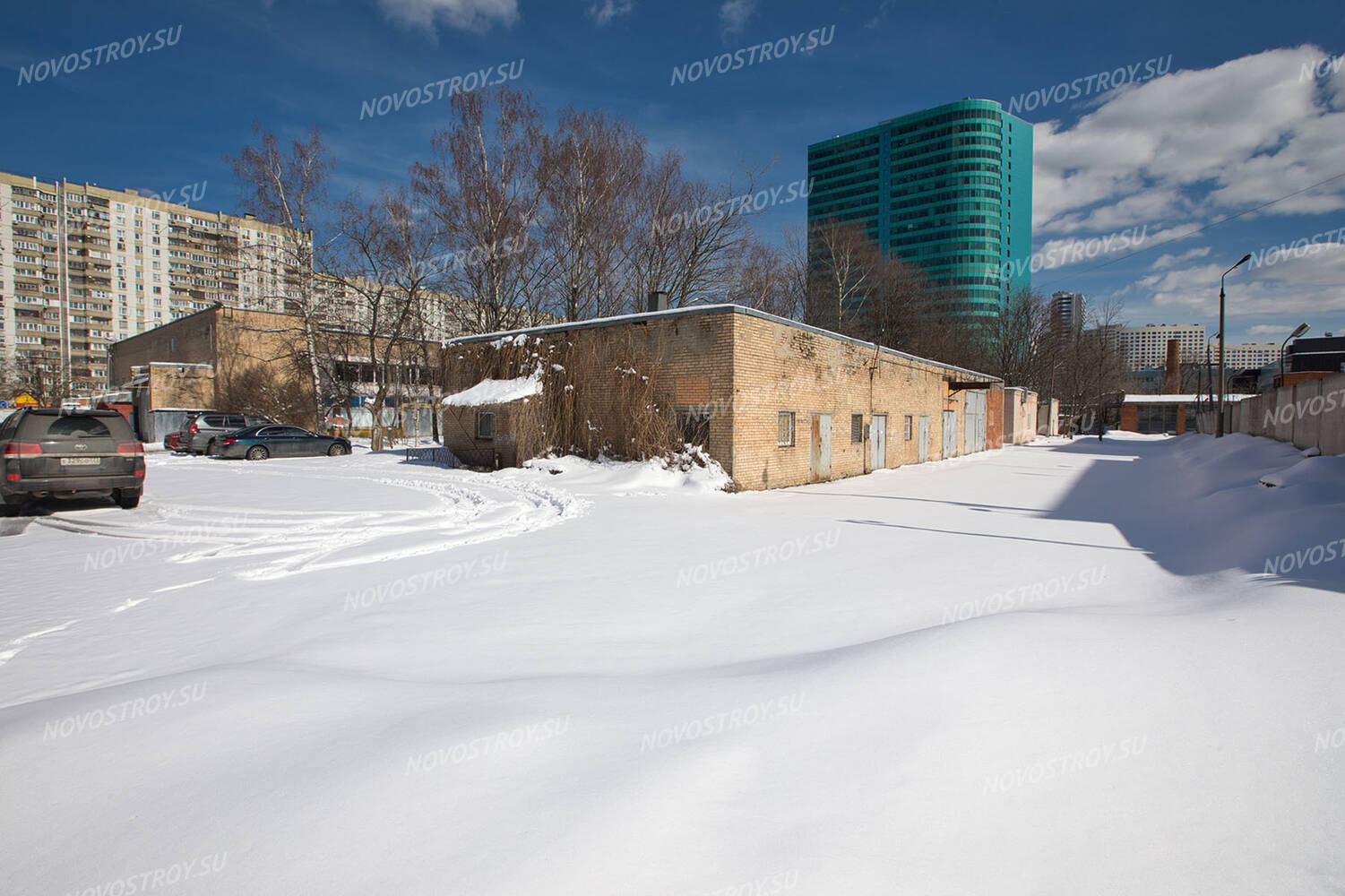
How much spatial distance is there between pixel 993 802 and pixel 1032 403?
48.1 m

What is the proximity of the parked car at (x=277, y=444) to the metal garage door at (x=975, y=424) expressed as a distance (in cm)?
2671

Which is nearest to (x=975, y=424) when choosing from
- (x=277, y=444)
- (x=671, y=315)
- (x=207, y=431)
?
(x=671, y=315)

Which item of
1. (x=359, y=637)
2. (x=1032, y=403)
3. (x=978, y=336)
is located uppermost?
(x=978, y=336)

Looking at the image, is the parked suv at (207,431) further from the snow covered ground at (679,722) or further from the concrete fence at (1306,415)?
the concrete fence at (1306,415)

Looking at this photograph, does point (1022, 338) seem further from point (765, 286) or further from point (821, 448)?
point (821, 448)

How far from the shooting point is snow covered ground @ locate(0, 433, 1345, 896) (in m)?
2.16

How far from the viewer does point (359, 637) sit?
15.0 ft

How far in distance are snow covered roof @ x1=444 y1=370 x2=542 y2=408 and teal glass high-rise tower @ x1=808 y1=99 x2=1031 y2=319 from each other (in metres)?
89.5

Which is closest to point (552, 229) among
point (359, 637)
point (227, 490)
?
point (227, 490)

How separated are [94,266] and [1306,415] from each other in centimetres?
10782

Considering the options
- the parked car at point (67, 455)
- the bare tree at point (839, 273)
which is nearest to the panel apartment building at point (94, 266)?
the bare tree at point (839, 273)

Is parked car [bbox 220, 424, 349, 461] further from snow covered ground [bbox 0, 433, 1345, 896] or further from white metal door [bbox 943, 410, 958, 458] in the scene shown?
white metal door [bbox 943, 410, 958, 458]

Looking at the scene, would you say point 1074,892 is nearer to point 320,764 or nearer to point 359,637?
point 320,764

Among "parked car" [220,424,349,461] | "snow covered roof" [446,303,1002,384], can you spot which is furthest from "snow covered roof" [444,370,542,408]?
"parked car" [220,424,349,461]
